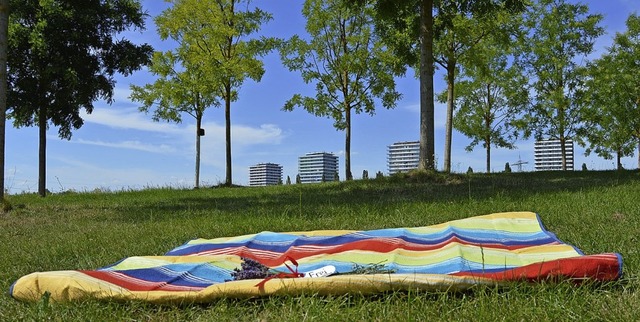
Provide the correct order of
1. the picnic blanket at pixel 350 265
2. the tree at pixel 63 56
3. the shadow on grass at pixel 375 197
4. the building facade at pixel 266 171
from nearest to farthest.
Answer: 1. the picnic blanket at pixel 350 265
2. the shadow on grass at pixel 375 197
3. the tree at pixel 63 56
4. the building facade at pixel 266 171

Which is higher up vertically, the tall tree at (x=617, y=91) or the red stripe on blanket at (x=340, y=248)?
the tall tree at (x=617, y=91)

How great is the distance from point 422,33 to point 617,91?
15.1 m

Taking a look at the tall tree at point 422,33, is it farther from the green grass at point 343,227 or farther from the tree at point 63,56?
the tree at point 63,56

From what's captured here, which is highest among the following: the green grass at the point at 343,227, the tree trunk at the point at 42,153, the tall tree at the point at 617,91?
the tall tree at the point at 617,91

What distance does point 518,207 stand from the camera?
618 centimetres

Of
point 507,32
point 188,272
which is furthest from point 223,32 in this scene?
point 188,272

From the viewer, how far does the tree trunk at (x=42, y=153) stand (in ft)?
55.7

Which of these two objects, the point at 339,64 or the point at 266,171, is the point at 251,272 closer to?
the point at 339,64

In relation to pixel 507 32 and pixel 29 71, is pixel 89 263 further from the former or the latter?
pixel 507 32

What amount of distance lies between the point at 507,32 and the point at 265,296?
18.0m

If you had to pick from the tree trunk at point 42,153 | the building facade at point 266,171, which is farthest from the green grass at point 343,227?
the building facade at point 266,171

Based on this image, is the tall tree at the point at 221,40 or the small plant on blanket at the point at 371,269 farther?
the tall tree at the point at 221,40

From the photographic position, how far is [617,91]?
74.9ft

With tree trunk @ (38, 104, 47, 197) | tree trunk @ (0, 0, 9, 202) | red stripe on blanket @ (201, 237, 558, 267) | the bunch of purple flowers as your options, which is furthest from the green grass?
tree trunk @ (38, 104, 47, 197)
